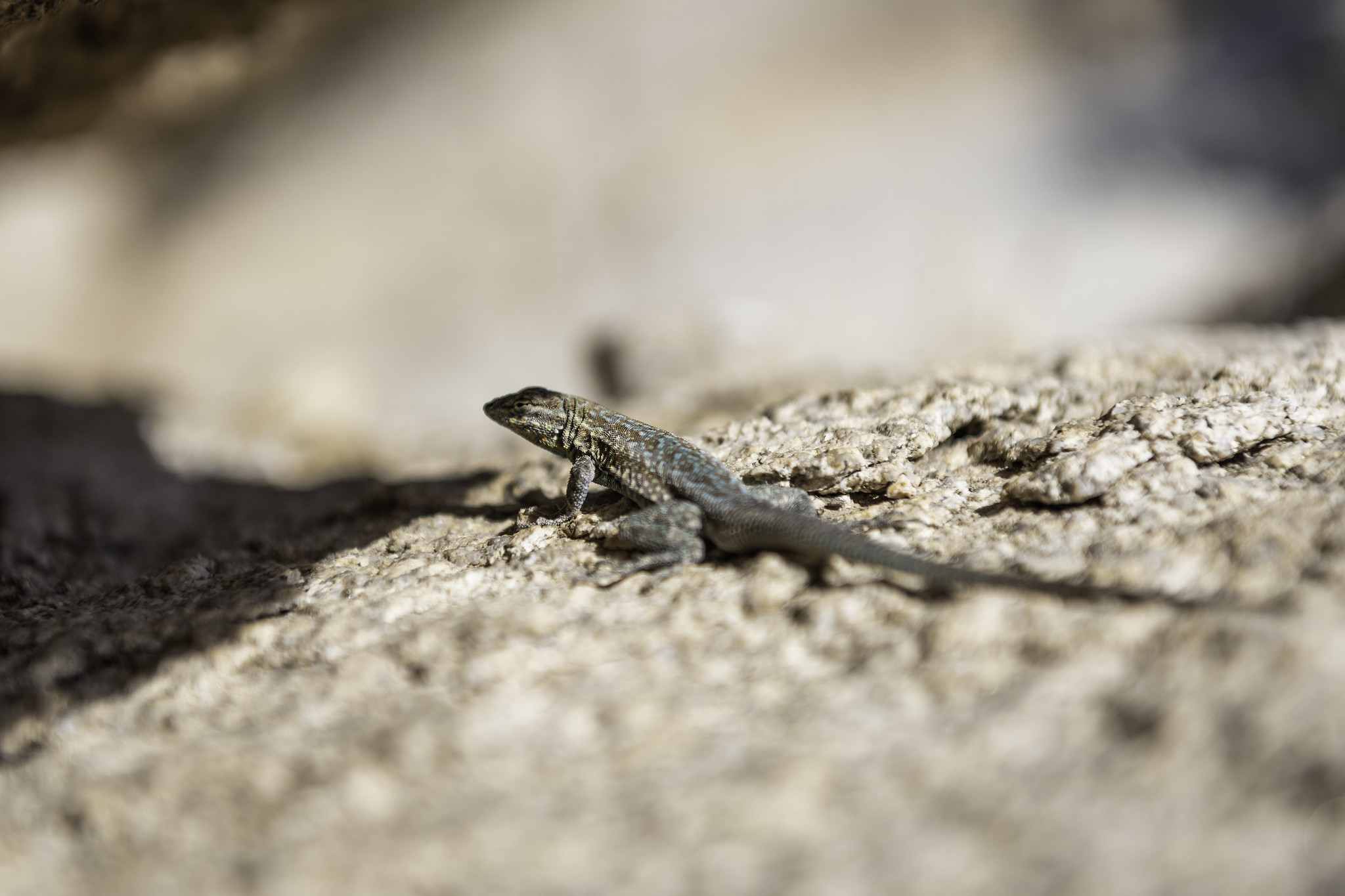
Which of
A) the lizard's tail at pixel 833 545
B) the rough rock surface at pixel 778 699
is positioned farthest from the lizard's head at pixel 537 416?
the lizard's tail at pixel 833 545

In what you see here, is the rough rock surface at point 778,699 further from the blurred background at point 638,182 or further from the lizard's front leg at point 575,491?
the blurred background at point 638,182

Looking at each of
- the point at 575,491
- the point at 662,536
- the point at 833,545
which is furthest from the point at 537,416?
the point at 833,545

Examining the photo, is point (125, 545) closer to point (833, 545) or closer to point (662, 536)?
point (662, 536)

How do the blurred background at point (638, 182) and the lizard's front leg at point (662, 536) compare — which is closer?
the lizard's front leg at point (662, 536)

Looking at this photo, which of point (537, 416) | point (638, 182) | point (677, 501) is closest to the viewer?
point (677, 501)

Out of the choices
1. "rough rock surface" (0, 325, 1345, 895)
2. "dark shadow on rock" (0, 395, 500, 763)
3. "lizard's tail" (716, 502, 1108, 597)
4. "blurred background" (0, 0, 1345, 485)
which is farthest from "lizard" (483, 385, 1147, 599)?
"blurred background" (0, 0, 1345, 485)

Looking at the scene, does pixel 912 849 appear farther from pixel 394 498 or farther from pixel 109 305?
pixel 109 305

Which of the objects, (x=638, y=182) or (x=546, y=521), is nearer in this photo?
(x=546, y=521)
